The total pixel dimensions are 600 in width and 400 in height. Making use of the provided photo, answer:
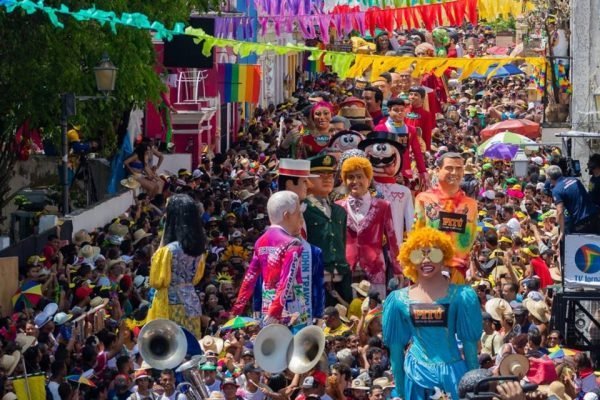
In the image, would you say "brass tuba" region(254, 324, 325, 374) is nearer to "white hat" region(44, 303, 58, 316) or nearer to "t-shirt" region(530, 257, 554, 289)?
"white hat" region(44, 303, 58, 316)

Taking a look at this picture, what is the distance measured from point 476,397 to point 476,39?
65.2 metres

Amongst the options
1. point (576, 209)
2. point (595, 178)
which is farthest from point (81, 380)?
point (595, 178)

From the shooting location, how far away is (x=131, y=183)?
31.4m

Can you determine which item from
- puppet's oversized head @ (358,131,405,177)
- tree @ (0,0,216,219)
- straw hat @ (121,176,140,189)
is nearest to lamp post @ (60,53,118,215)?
tree @ (0,0,216,219)

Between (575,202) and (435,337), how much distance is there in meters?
5.85

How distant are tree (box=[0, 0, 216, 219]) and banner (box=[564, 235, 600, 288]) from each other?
27.9ft

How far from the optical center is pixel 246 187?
33469 millimetres

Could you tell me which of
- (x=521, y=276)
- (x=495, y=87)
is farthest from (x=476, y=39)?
(x=521, y=276)

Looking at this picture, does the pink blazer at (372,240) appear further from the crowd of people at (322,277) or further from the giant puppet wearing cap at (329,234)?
the giant puppet wearing cap at (329,234)

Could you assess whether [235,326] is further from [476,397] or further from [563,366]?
[476,397]

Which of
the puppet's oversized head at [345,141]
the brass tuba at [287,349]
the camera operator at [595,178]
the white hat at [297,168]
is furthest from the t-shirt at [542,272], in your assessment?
the brass tuba at [287,349]

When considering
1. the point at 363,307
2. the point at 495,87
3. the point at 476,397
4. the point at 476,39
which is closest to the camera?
the point at 476,397

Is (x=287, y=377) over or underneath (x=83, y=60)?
underneath

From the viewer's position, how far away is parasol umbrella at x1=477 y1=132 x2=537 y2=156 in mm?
36406
